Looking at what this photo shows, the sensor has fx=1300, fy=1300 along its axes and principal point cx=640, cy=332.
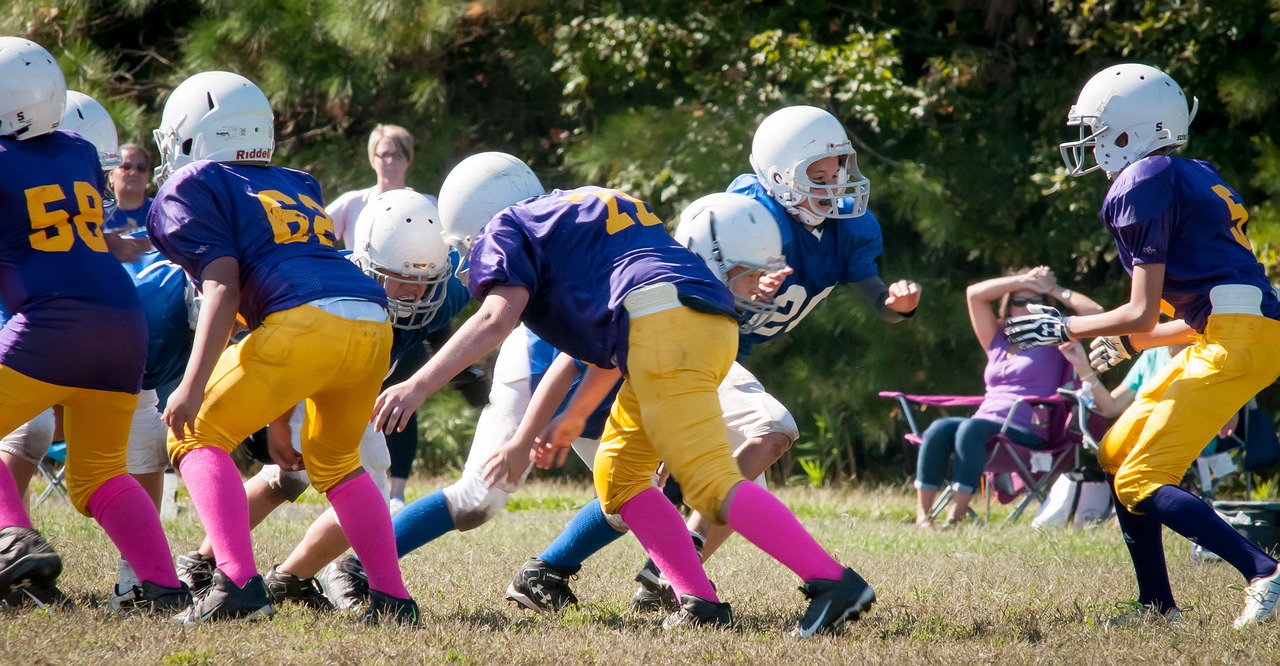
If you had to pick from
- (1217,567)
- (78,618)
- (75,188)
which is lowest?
(1217,567)

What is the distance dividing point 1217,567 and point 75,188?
428cm

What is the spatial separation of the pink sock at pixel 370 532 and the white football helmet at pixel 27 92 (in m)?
1.35

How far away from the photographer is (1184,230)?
381 cm

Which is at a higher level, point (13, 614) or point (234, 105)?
point (234, 105)

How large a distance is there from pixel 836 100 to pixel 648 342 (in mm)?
5620

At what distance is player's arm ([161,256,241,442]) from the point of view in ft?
11.2

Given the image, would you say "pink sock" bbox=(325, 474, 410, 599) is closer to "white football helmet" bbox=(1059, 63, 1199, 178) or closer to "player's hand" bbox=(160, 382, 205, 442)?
"player's hand" bbox=(160, 382, 205, 442)

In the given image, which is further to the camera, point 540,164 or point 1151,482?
point 540,164

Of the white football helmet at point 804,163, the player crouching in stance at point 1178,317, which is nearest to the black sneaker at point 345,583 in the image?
the white football helmet at point 804,163

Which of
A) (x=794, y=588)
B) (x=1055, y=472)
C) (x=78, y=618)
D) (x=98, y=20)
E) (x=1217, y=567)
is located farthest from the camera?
(x=98, y=20)

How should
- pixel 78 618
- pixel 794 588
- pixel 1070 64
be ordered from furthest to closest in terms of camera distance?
pixel 1070 64 → pixel 794 588 → pixel 78 618

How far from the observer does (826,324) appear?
8695mm

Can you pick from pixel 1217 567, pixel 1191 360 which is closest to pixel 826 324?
pixel 1217 567

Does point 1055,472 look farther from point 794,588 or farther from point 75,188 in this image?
point 75,188
